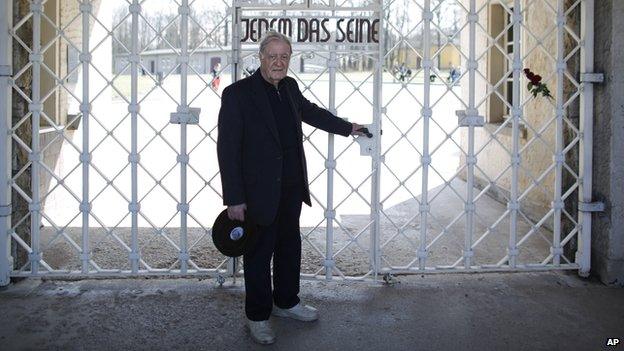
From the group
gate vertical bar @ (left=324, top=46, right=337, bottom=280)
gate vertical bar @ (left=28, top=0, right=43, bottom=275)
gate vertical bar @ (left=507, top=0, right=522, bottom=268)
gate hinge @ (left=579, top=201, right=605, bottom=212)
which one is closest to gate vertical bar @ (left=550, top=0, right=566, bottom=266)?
gate hinge @ (left=579, top=201, right=605, bottom=212)

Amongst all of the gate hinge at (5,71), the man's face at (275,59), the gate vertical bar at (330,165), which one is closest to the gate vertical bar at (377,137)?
the gate vertical bar at (330,165)

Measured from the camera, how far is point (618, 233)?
4.48 meters

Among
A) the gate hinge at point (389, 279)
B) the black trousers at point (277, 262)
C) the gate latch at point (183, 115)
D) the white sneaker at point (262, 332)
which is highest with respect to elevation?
the gate latch at point (183, 115)

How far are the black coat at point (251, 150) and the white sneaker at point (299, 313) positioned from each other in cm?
72

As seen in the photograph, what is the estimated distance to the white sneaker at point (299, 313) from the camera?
12.7 ft

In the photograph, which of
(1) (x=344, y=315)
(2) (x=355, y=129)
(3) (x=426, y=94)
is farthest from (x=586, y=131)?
(1) (x=344, y=315)

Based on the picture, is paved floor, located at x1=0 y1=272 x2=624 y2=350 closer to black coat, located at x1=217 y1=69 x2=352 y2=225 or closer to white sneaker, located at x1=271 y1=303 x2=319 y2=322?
white sneaker, located at x1=271 y1=303 x2=319 y2=322

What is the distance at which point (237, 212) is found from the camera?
3467 millimetres

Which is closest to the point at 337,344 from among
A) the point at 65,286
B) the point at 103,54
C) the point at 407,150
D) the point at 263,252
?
the point at 263,252

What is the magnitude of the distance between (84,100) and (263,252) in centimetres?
181

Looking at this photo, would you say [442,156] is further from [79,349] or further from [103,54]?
[79,349]

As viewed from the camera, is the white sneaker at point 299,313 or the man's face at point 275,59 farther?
the white sneaker at point 299,313

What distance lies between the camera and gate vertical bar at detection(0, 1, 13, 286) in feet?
14.0

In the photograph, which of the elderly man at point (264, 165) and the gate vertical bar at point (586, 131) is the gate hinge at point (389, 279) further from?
the gate vertical bar at point (586, 131)
